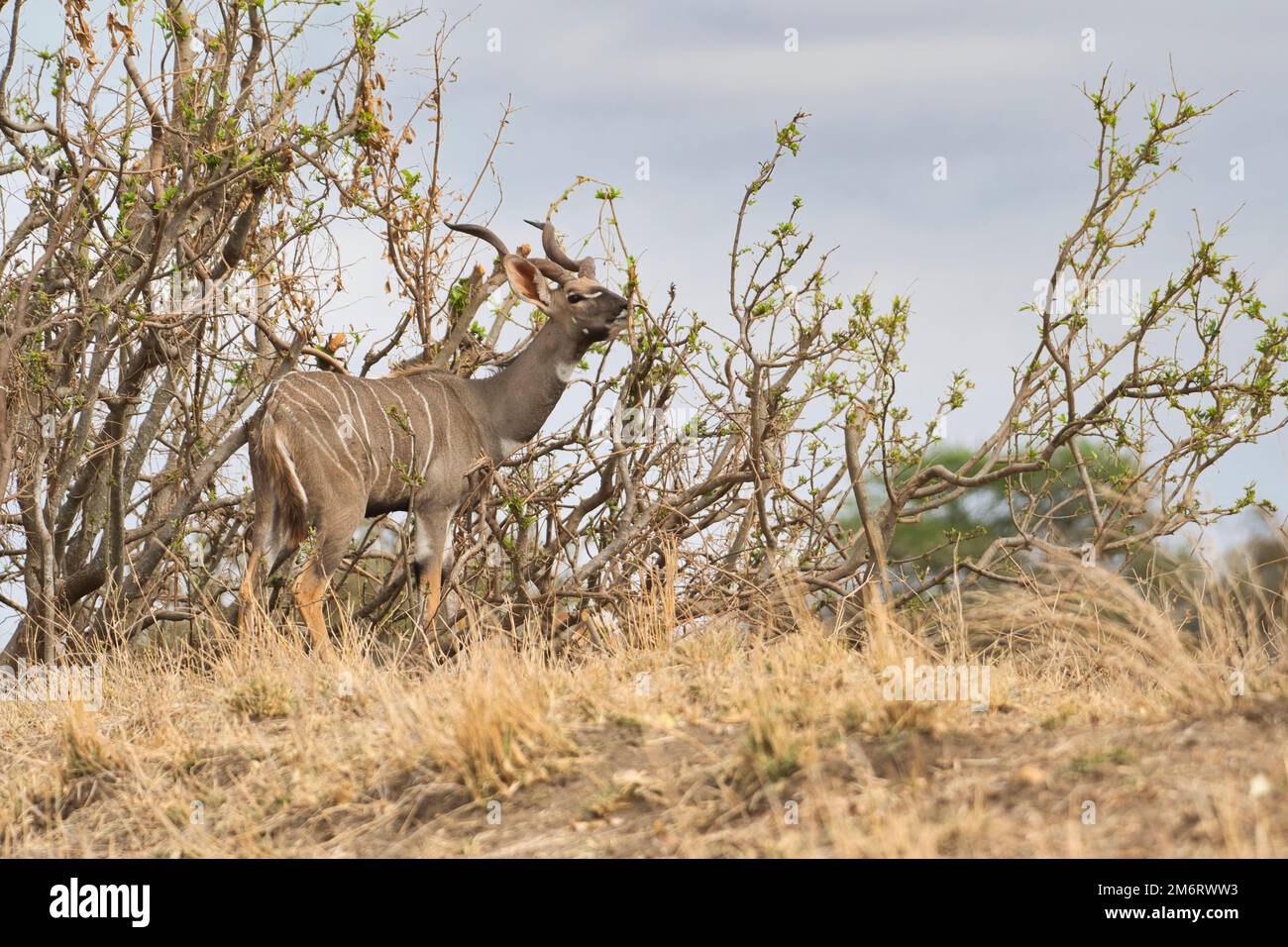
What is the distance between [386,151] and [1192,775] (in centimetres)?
644

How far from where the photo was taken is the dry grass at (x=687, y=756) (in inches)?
159

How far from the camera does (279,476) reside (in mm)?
7883

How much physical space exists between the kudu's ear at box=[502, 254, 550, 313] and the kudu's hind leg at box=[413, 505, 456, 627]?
1357 millimetres

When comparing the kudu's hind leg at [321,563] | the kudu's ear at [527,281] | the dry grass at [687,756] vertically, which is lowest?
the dry grass at [687,756]

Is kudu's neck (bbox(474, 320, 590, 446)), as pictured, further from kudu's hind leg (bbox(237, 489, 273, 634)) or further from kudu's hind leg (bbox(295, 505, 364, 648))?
kudu's hind leg (bbox(237, 489, 273, 634))

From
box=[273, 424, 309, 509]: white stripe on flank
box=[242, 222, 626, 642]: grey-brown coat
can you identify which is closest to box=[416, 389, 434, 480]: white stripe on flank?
box=[242, 222, 626, 642]: grey-brown coat

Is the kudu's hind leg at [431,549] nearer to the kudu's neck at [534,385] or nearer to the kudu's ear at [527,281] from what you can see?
the kudu's neck at [534,385]

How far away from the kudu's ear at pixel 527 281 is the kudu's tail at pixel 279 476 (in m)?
1.65

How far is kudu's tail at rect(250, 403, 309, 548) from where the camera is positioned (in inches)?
309

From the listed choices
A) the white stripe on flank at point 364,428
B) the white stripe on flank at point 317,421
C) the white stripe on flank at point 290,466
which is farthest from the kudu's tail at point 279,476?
the white stripe on flank at point 364,428

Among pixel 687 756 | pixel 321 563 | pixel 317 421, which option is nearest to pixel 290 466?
pixel 317 421

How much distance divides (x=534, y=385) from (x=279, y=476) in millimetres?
1691

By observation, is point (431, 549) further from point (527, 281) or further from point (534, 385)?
point (527, 281)

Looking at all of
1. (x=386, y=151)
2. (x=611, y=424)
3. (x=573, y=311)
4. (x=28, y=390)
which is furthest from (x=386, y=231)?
(x=28, y=390)
